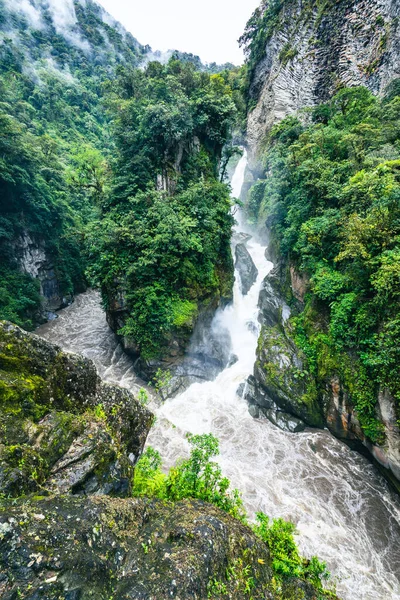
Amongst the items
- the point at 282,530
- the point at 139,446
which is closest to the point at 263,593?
the point at 282,530

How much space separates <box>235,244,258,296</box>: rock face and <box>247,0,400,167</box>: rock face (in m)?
16.5

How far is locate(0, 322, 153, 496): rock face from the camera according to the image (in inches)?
139

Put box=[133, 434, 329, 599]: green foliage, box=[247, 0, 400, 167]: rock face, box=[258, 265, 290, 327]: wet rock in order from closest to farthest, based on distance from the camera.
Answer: box=[133, 434, 329, 599]: green foliage < box=[258, 265, 290, 327]: wet rock < box=[247, 0, 400, 167]: rock face

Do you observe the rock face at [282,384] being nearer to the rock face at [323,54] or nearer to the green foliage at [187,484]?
the green foliage at [187,484]

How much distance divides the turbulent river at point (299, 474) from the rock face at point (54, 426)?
200 inches

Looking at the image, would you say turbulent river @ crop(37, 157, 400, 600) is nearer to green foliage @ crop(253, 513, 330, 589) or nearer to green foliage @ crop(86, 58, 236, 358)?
green foliage @ crop(253, 513, 330, 589)

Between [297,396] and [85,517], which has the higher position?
[85,517]

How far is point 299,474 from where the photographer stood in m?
11.0

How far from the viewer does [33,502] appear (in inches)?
118

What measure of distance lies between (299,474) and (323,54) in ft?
119

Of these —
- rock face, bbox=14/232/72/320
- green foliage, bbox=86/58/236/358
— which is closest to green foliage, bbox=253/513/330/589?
green foliage, bbox=86/58/236/358

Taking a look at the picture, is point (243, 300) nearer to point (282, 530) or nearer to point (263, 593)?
point (282, 530)

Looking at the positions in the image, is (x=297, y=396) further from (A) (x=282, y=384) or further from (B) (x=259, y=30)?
(B) (x=259, y=30)

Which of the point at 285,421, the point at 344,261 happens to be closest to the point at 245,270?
the point at 344,261
